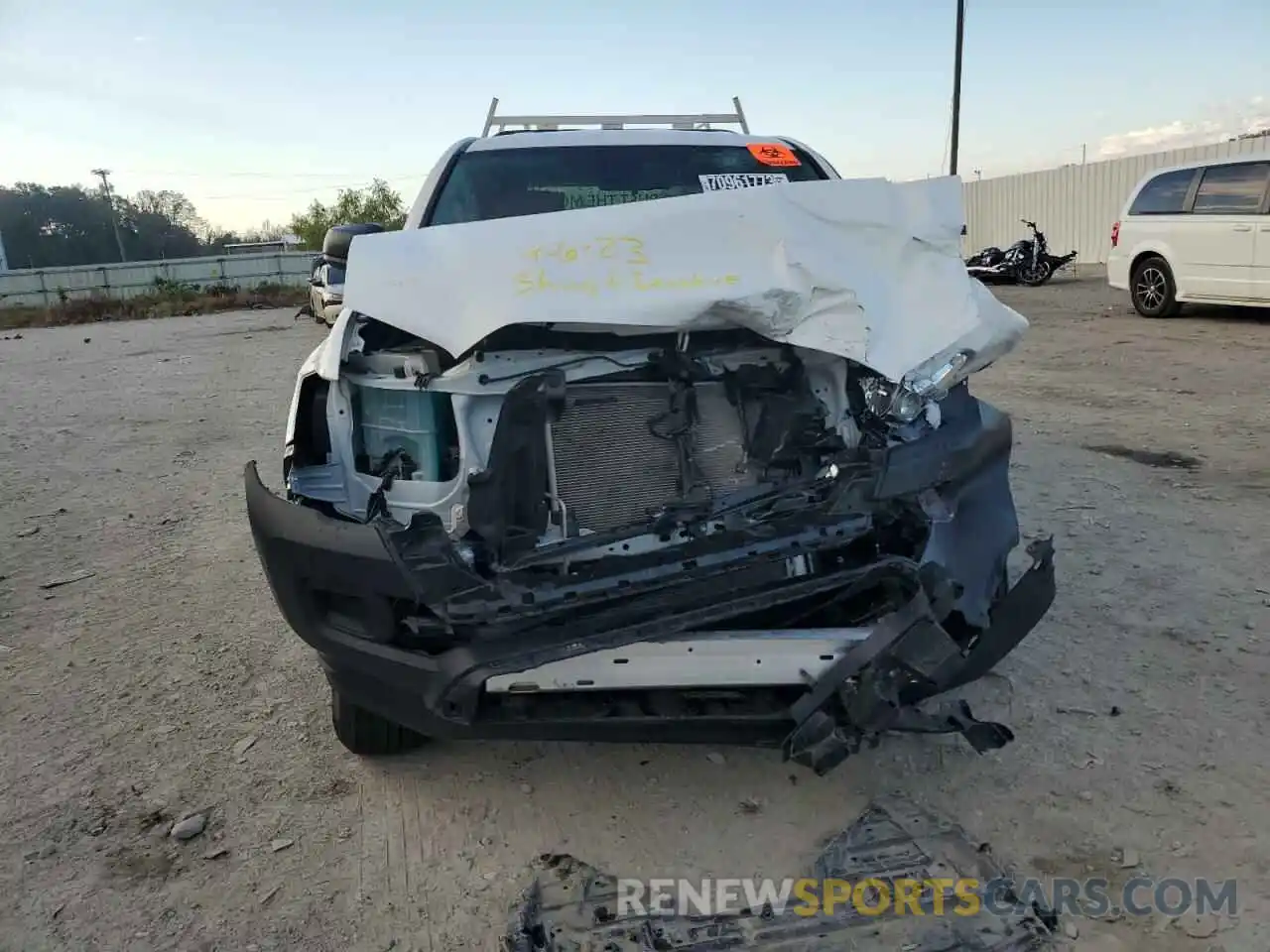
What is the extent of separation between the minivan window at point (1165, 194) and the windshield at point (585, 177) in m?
9.28

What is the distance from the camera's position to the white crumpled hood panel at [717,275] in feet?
8.10

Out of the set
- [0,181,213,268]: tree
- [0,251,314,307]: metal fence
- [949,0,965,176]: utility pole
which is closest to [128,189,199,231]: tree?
[0,181,213,268]: tree

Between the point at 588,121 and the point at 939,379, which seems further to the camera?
the point at 588,121

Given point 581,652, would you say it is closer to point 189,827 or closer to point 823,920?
point 823,920

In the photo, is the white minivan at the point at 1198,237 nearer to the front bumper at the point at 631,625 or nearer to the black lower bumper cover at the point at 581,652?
the front bumper at the point at 631,625

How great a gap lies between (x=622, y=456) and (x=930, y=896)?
1.38 m

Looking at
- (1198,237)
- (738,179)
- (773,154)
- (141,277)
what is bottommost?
(1198,237)

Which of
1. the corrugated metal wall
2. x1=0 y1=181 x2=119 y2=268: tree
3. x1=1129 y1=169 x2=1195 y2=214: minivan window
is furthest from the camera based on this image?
x1=0 y1=181 x2=119 y2=268: tree

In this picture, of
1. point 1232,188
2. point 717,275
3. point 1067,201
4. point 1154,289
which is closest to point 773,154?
point 717,275

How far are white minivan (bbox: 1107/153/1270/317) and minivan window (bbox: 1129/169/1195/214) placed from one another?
0.01m

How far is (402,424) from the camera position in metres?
2.67

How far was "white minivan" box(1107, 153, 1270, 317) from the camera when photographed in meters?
10.6

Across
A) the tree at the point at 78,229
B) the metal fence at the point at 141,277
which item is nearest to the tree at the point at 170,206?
the tree at the point at 78,229

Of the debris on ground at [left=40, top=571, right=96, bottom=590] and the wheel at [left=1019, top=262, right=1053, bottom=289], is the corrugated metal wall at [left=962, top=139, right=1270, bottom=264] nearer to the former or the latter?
the wheel at [left=1019, top=262, right=1053, bottom=289]
